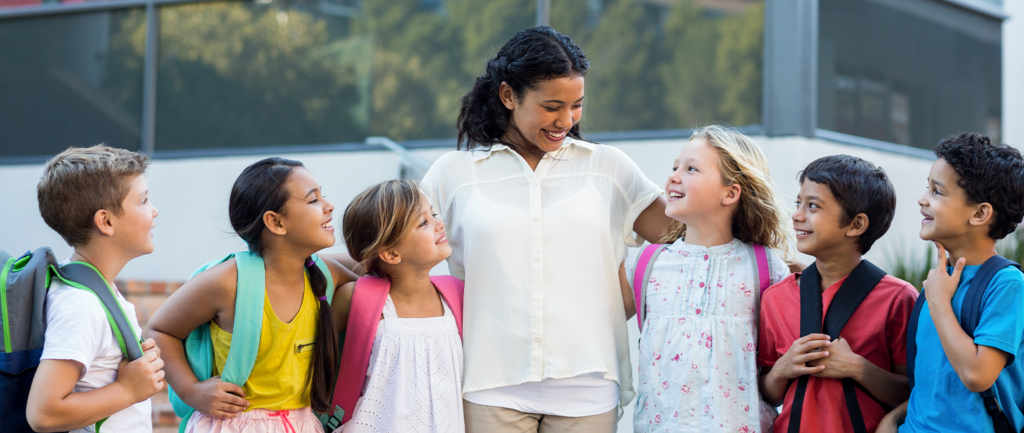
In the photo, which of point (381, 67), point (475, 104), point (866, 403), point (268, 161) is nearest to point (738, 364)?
point (866, 403)

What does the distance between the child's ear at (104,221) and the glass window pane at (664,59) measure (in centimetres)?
348

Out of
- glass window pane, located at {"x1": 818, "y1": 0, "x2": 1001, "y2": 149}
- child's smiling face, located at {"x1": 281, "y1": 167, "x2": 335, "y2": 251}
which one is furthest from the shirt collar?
glass window pane, located at {"x1": 818, "y1": 0, "x2": 1001, "y2": 149}

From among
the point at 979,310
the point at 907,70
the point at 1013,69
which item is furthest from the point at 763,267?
the point at 1013,69

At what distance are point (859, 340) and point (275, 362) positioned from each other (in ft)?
4.59

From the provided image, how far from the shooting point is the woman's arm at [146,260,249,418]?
1951mm

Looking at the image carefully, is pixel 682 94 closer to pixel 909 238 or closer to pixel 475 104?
pixel 909 238

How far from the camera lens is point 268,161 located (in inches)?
83.1

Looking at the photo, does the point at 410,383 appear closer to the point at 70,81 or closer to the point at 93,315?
the point at 93,315

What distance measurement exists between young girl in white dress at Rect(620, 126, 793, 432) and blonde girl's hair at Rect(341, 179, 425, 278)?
617 mm

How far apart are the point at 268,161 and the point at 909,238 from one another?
359 cm

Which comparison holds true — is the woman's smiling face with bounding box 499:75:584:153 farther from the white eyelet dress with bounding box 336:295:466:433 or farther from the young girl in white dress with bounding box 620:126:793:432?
the white eyelet dress with bounding box 336:295:466:433

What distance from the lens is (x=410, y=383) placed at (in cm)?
204

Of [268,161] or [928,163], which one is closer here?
[268,161]

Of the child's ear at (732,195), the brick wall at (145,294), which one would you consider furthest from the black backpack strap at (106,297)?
the brick wall at (145,294)
